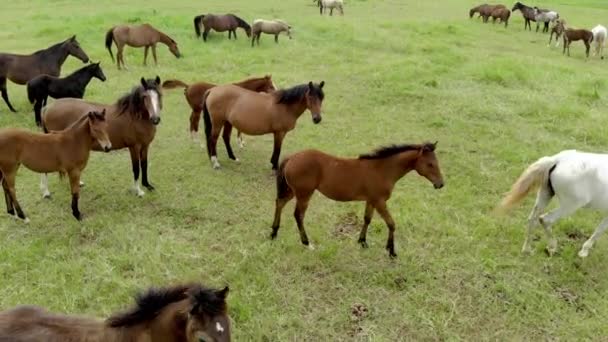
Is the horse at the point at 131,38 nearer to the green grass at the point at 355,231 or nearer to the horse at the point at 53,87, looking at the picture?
the green grass at the point at 355,231

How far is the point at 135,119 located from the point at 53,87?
10.4 feet

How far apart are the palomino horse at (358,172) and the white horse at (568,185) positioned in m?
1.04

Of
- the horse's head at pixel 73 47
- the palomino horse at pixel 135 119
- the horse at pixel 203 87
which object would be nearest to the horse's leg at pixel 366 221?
the palomino horse at pixel 135 119

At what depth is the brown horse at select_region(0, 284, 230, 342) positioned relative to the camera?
115 inches

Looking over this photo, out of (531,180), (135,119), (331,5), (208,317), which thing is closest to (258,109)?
(135,119)

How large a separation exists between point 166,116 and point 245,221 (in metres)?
4.33

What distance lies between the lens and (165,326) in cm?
292

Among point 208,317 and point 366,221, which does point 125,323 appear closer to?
point 208,317

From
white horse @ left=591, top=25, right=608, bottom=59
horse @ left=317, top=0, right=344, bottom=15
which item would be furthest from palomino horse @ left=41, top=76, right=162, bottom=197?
horse @ left=317, top=0, right=344, bottom=15

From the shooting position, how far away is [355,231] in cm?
622

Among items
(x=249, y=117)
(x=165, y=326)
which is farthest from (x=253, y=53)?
(x=165, y=326)

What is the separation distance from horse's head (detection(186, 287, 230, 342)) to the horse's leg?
9.84ft

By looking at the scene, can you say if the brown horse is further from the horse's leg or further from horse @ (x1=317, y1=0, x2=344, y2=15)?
horse @ (x1=317, y1=0, x2=344, y2=15)

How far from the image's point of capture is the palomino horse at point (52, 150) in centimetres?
579
